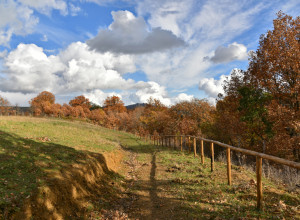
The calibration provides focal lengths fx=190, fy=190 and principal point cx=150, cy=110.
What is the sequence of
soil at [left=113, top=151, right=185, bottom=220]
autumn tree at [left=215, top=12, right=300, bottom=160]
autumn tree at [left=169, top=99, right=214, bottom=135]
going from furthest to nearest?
autumn tree at [left=169, top=99, right=214, bottom=135], autumn tree at [left=215, top=12, right=300, bottom=160], soil at [left=113, top=151, right=185, bottom=220]

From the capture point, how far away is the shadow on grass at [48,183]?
4871 millimetres

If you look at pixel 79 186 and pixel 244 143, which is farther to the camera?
pixel 244 143

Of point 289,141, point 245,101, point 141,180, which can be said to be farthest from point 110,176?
point 245,101

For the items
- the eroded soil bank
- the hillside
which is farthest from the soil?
the eroded soil bank

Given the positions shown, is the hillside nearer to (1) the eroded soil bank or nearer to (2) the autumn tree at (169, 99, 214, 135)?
(1) the eroded soil bank

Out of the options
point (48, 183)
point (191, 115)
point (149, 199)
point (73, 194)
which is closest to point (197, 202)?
point (149, 199)

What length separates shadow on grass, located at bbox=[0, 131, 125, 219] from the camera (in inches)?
192

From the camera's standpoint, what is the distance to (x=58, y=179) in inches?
253

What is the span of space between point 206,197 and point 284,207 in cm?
210

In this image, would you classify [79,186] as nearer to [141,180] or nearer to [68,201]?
[68,201]

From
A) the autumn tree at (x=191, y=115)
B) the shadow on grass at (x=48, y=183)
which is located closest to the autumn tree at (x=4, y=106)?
the autumn tree at (x=191, y=115)

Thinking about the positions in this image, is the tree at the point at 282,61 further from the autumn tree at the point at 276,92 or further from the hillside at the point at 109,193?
the hillside at the point at 109,193

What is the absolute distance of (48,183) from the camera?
5992 mm

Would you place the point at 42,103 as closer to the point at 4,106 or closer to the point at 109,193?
the point at 4,106
